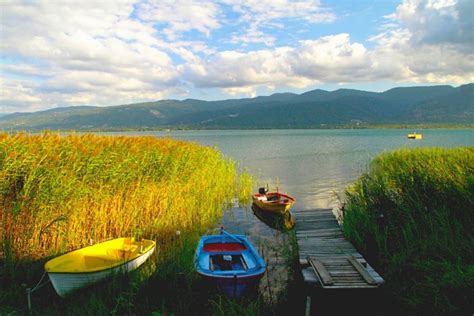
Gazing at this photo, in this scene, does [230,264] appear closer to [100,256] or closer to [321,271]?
[321,271]

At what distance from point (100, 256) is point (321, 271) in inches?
212

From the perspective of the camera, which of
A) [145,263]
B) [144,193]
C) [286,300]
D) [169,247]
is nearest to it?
[286,300]

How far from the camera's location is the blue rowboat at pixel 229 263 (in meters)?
7.68

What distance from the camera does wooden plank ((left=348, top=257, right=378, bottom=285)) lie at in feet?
23.1

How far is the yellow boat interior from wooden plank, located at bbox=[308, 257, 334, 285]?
4097mm

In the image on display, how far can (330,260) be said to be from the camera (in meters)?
8.51

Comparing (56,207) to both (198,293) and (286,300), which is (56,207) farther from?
(286,300)

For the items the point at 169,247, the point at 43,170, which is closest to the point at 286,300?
the point at 169,247

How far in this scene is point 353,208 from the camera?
11.6m

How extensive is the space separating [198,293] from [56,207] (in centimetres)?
463

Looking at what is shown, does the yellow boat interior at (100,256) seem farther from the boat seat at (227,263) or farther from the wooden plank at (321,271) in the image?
the wooden plank at (321,271)

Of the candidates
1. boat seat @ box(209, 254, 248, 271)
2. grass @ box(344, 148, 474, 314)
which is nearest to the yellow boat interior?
boat seat @ box(209, 254, 248, 271)

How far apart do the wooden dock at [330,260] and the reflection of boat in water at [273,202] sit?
3.86 metres

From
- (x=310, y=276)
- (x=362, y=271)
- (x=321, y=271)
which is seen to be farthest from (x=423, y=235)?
(x=310, y=276)
